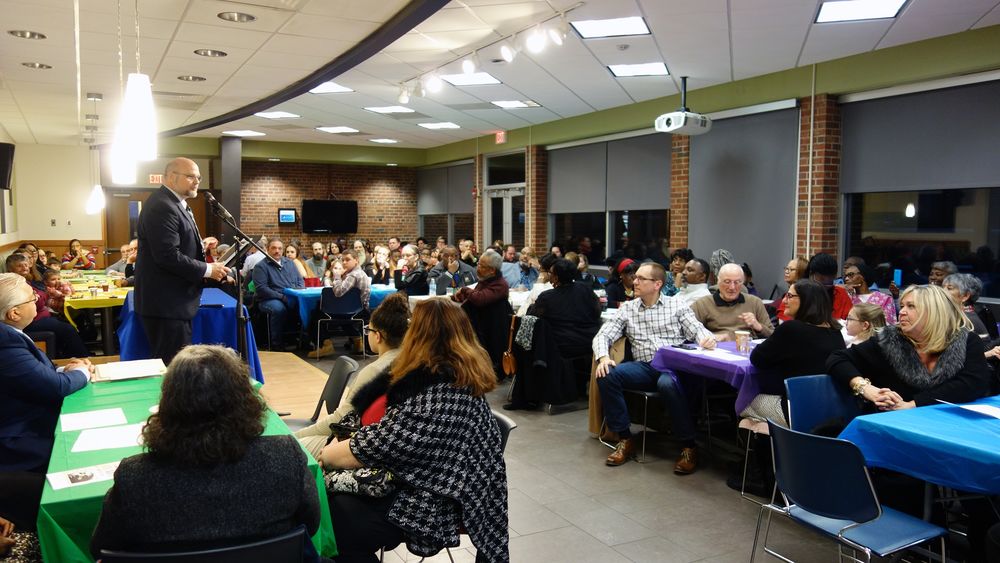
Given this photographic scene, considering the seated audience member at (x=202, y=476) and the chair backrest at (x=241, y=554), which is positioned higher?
the seated audience member at (x=202, y=476)

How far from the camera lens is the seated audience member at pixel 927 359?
10.3 ft

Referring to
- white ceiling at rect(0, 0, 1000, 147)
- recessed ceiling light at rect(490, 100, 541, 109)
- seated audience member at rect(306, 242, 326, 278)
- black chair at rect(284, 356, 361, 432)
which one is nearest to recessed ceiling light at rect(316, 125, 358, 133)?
white ceiling at rect(0, 0, 1000, 147)

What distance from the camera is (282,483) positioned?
1.74 meters

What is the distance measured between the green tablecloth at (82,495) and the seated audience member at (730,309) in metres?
3.23

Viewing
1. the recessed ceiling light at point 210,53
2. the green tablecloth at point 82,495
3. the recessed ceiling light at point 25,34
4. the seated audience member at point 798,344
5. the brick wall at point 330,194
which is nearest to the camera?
the green tablecloth at point 82,495

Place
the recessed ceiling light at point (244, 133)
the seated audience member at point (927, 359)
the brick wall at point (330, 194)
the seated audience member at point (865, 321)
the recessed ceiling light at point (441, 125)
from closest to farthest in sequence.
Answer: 1. the seated audience member at point (927, 359)
2. the seated audience member at point (865, 321)
3. the recessed ceiling light at point (441, 125)
4. the recessed ceiling light at point (244, 133)
5. the brick wall at point (330, 194)

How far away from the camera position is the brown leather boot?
459 cm

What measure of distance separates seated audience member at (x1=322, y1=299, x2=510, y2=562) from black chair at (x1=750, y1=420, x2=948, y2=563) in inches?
41.8

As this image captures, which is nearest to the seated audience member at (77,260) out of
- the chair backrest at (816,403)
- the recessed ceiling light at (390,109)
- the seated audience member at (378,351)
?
the recessed ceiling light at (390,109)

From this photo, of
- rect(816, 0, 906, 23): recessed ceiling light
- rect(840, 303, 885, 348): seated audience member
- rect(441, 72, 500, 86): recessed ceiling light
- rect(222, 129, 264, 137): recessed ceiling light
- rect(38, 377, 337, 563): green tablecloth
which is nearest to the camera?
rect(38, 377, 337, 563): green tablecloth

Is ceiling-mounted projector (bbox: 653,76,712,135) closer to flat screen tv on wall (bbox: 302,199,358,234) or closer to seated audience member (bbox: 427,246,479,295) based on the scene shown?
seated audience member (bbox: 427,246,479,295)

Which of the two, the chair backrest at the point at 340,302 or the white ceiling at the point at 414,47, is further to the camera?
the chair backrest at the point at 340,302

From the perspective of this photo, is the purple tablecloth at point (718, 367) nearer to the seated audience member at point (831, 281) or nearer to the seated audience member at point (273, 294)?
the seated audience member at point (831, 281)

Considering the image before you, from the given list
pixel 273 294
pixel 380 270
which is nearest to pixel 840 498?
pixel 273 294
